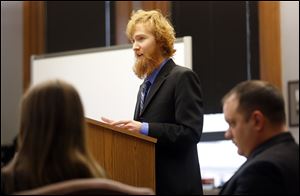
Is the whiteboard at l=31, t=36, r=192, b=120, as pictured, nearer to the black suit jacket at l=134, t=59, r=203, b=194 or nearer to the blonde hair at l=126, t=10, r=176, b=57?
the blonde hair at l=126, t=10, r=176, b=57

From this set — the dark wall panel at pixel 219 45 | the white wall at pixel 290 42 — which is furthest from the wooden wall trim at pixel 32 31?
the white wall at pixel 290 42

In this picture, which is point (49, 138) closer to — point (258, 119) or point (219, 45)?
point (258, 119)

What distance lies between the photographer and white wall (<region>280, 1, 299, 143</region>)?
4.89 metres

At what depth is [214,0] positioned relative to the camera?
17.5ft

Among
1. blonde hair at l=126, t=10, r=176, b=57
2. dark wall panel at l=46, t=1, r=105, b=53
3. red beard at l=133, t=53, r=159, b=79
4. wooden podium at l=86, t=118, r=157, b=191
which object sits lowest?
wooden podium at l=86, t=118, r=157, b=191

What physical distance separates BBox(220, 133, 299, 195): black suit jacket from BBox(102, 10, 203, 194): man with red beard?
2.30 ft

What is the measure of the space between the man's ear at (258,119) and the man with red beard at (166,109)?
0.68m

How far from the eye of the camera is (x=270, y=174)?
1.55 metres

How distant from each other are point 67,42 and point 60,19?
0.29 meters

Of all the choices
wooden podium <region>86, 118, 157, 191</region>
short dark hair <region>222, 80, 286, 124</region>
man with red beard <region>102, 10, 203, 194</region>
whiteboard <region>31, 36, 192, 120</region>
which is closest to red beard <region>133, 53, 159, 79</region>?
man with red beard <region>102, 10, 203, 194</region>

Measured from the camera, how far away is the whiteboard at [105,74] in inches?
182

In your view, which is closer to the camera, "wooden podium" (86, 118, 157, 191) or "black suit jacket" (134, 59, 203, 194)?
"wooden podium" (86, 118, 157, 191)

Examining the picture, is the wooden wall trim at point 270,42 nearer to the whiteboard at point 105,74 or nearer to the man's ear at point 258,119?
the whiteboard at point 105,74

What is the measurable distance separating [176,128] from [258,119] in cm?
71
